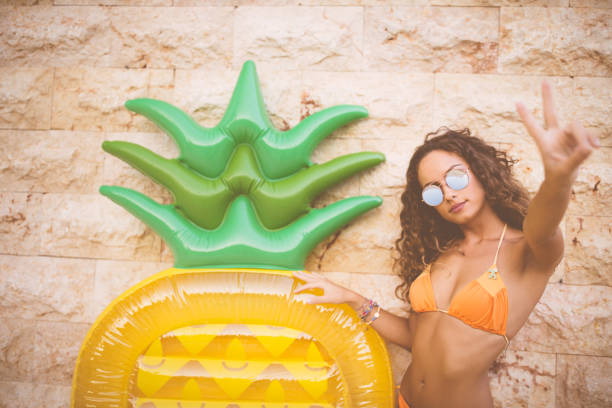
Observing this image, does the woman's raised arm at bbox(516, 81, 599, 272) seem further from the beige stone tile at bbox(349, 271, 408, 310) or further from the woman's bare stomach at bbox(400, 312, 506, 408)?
the beige stone tile at bbox(349, 271, 408, 310)

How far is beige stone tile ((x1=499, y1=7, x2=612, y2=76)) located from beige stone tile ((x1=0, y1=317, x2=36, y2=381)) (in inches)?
117

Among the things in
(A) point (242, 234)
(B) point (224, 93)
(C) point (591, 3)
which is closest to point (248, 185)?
(A) point (242, 234)

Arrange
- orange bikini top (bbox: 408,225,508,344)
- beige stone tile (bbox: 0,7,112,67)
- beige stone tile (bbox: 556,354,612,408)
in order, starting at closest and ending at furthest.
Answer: orange bikini top (bbox: 408,225,508,344) < beige stone tile (bbox: 556,354,612,408) < beige stone tile (bbox: 0,7,112,67)

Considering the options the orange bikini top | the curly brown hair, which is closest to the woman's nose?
the curly brown hair

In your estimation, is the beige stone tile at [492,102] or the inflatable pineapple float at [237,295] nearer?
the inflatable pineapple float at [237,295]

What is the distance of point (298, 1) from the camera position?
213 centimetres

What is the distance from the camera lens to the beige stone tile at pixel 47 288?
2.11 m

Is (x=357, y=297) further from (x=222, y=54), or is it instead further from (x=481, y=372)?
(x=222, y=54)

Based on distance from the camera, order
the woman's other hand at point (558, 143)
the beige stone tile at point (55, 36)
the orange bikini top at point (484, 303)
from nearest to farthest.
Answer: the woman's other hand at point (558, 143), the orange bikini top at point (484, 303), the beige stone tile at point (55, 36)

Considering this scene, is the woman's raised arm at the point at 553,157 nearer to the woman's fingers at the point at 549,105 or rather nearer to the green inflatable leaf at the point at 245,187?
the woman's fingers at the point at 549,105

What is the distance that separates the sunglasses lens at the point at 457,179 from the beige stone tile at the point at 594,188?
82 centimetres

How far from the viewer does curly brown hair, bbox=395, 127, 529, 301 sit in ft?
5.29

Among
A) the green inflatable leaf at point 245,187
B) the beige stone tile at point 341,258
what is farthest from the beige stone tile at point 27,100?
the beige stone tile at point 341,258

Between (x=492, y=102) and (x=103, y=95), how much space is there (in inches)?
85.1
